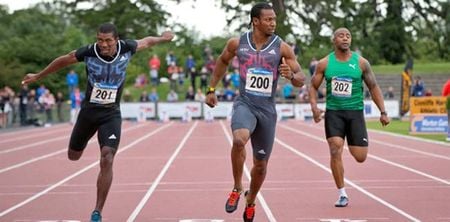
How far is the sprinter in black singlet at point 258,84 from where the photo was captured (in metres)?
8.78

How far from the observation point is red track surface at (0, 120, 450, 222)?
32.9 ft

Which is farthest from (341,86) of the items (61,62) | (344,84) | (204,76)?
(204,76)

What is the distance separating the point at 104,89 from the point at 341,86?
119 inches

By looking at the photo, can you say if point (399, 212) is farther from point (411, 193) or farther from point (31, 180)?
point (31, 180)

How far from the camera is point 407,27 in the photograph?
65.9m

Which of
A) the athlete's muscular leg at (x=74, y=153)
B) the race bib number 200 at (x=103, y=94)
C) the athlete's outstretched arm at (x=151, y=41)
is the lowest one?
the athlete's muscular leg at (x=74, y=153)

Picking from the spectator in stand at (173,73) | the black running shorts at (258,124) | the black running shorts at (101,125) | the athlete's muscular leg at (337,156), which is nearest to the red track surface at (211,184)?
the athlete's muscular leg at (337,156)

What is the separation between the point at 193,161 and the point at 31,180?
4.35 metres

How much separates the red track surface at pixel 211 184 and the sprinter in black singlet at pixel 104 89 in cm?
81

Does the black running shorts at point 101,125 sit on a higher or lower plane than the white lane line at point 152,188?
higher

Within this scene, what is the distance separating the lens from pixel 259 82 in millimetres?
8797

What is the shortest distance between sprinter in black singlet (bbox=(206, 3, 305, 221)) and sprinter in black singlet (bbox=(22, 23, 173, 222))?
3.96ft

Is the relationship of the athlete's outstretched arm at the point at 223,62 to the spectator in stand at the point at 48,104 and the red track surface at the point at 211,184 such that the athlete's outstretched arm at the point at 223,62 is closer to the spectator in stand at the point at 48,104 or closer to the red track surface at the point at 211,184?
the red track surface at the point at 211,184

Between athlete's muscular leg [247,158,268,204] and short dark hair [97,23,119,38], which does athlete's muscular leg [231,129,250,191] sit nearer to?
athlete's muscular leg [247,158,268,204]
